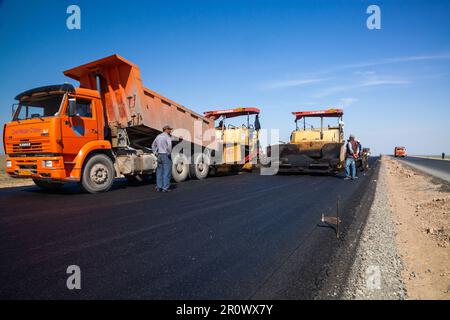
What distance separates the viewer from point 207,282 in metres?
2.43

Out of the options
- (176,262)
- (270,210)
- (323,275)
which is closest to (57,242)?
(176,262)

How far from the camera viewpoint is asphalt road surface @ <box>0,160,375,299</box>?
2.33 metres

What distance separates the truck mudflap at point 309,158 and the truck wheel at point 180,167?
13.6ft

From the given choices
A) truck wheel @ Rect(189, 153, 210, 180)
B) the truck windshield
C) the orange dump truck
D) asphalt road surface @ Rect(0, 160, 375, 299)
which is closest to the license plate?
the orange dump truck

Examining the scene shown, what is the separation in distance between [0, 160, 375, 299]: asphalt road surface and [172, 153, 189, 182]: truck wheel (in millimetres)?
3973

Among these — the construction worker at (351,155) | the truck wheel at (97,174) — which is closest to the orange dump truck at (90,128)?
the truck wheel at (97,174)

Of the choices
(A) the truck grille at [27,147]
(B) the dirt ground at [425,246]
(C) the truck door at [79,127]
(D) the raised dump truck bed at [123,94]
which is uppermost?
(D) the raised dump truck bed at [123,94]

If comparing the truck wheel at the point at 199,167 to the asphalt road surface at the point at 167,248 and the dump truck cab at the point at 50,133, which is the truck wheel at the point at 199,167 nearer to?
the dump truck cab at the point at 50,133

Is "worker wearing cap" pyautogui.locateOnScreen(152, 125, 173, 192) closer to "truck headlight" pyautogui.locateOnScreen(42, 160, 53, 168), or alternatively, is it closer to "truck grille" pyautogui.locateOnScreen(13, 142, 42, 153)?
"truck headlight" pyautogui.locateOnScreen(42, 160, 53, 168)

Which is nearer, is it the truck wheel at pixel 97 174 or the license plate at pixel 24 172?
the license plate at pixel 24 172

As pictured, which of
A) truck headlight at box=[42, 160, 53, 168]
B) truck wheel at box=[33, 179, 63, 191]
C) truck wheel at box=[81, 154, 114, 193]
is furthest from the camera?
truck wheel at box=[33, 179, 63, 191]

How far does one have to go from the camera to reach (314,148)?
40.7 feet

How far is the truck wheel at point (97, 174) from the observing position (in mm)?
7027

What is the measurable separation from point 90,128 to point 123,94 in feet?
5.16
